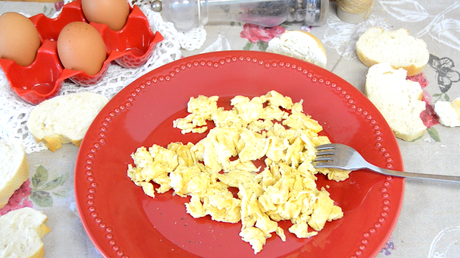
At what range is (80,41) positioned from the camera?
2.16 meters

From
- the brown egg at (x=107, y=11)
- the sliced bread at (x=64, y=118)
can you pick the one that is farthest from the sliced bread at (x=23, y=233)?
the brown egg at (x=107, y=11)

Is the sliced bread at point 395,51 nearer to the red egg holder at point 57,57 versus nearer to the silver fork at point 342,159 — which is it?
the silver fork at point 342,159

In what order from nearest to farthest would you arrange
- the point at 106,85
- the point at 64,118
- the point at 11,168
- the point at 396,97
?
the point at 11,168
the point at 64,118
the point at 396,97
the point at 106,85

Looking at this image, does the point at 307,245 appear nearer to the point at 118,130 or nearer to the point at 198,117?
the point at 198,117

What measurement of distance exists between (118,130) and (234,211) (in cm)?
77

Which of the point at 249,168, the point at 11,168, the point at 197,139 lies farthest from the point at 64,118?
the point at 249,168

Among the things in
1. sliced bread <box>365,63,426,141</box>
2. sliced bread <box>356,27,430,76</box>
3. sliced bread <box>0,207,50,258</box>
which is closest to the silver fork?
sliced bread <box>365,63,426,141</box>

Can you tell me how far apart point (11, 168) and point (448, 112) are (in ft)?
8.00

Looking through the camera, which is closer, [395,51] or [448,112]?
[448,112]

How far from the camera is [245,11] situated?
106 inches

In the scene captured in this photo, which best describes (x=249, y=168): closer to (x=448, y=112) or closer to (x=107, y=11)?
(x=448, y=112)

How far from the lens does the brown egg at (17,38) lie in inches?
85.0

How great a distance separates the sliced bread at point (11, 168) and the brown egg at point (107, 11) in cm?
95

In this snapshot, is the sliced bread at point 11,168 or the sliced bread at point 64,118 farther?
the sliced bread at point 64,118
